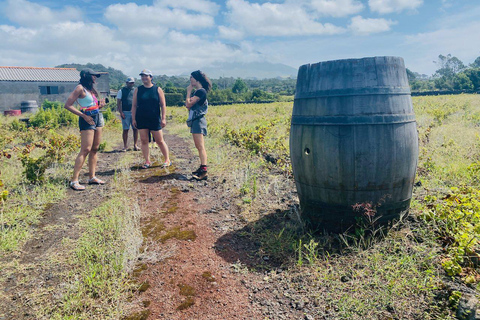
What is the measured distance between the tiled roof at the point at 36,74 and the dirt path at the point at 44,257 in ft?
115

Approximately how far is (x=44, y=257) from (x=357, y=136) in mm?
2718

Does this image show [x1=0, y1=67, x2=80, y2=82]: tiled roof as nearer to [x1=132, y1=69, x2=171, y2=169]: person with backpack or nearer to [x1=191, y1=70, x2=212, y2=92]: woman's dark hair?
[x1=132, y1=69, x2=171, y2=169]: person with backpack

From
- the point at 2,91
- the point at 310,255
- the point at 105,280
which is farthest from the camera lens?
the point at 2,91

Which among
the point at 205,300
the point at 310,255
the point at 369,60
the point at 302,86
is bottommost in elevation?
the point at 205,300

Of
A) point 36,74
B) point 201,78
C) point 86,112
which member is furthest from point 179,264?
point 36,74

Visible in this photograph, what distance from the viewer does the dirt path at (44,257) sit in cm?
205

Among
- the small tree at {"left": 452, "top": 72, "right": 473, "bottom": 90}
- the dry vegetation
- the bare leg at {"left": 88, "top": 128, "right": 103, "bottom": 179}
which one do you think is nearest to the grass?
the dry vegetation

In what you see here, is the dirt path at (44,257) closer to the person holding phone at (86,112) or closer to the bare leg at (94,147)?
the bare leg at (94,147)

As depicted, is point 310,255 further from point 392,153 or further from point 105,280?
point 105,280

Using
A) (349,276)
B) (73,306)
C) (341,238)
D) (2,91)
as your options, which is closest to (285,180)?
(341,238)

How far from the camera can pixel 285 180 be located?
4426 mm

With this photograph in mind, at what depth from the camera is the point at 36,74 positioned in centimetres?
3403

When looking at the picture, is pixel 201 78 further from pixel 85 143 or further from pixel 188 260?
pixel 188 260

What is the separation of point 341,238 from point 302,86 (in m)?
1.32
